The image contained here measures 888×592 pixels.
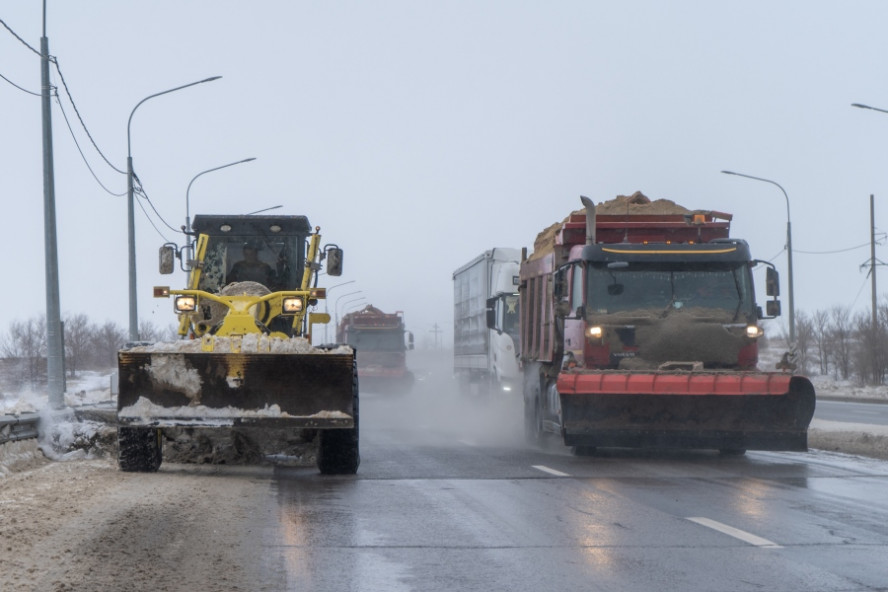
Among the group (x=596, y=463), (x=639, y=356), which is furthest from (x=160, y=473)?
(x=639, y=356)

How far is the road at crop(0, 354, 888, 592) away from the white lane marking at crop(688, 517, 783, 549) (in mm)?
22

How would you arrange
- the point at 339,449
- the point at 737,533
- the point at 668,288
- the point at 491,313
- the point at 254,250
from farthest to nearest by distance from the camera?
the point at 491,313
the point at 668,288
the point at 254,250
the point at 339,449
the point at 737,533

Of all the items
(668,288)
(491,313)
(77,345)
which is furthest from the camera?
(77,345)

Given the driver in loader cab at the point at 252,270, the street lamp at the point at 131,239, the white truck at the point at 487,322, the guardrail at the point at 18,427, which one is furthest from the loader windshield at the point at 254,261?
the street lamp at the point at 131,239

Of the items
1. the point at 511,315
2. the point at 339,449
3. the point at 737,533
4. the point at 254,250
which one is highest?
the point at 254,250

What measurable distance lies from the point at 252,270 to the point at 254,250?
272mm

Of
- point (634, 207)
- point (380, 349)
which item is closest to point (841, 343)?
point (380, 349)

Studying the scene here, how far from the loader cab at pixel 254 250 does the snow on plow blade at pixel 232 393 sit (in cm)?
284

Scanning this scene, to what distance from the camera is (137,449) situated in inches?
504

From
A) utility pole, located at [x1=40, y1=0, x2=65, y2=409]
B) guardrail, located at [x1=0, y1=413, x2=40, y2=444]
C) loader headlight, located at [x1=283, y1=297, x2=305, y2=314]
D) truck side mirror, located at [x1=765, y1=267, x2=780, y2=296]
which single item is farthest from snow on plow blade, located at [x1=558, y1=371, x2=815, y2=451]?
utility pole, located at [x1=40, y1=0, x2=65, y2=409]

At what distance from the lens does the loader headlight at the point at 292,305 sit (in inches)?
545

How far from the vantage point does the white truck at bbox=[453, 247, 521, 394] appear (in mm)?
24594

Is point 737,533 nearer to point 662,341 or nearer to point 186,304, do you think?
point 662,341

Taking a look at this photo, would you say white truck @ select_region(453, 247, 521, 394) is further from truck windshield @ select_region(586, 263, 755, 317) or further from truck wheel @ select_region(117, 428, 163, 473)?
truck wheel @ select_region(117, 428, 163, 473)
